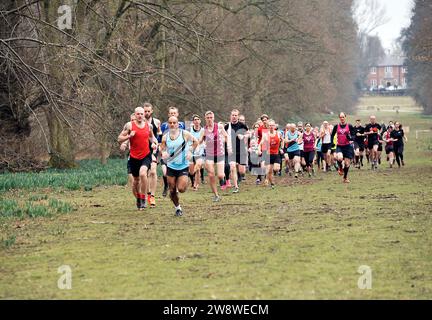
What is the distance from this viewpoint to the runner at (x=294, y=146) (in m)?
29.8

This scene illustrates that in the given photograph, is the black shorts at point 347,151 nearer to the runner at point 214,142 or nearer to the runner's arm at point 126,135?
the runner at point 214,142

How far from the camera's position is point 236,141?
24.9 meters

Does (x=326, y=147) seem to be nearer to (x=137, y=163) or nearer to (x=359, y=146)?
(x=359, y=146)

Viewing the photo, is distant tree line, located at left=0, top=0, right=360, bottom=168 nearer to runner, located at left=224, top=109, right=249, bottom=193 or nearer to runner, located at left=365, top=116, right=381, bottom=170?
runner, located at left=224, top=109, right=249, bottom=193

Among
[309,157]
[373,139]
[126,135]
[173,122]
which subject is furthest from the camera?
[373,139]

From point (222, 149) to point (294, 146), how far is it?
8.89 meters

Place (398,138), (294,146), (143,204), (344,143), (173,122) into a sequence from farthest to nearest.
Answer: (398,138) < (294,146) < (344,143) < (143,204) < (173,122)

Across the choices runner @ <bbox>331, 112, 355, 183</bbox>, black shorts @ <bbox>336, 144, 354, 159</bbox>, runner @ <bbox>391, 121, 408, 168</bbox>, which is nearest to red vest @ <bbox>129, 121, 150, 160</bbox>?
runner @ <bbox>331, 112, 355, 183</bbox>

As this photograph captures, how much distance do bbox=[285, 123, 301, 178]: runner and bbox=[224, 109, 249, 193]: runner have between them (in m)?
4.11

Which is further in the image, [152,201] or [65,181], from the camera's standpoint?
[65,181]

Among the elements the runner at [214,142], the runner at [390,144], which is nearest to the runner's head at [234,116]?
the runner at [214,142]

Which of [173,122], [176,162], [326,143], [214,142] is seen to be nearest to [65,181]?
[214,142]
